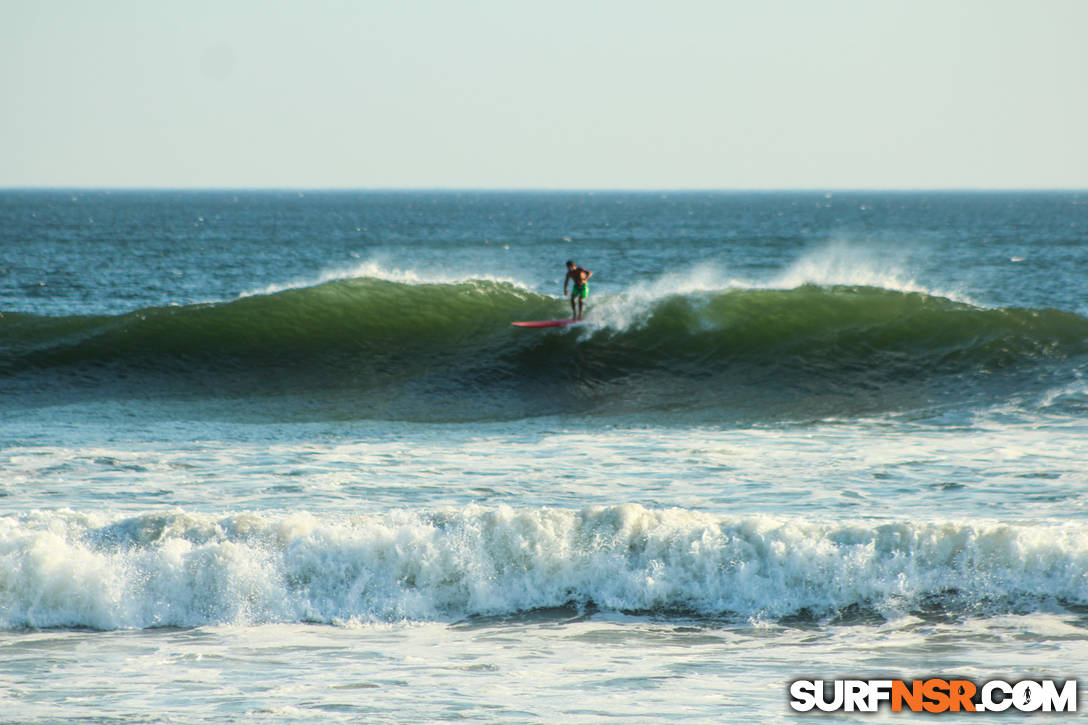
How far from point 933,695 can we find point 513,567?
405 centimetres

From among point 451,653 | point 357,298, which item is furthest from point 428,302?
point 451,653

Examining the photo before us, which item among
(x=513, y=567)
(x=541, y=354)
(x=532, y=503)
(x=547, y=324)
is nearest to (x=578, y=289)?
(x=547, y=324)

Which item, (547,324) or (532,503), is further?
(547,324)

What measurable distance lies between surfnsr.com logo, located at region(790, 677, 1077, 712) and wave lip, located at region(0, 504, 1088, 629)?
1597mm

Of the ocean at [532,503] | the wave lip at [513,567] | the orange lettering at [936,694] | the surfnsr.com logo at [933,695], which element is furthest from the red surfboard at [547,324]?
the orange lettering at [936,694]

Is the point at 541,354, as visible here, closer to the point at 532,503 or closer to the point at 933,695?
the point at 532,503

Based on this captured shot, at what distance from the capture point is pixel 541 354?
21.9m

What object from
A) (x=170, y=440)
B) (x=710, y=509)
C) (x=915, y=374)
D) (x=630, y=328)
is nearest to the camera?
(x=710, y=509)

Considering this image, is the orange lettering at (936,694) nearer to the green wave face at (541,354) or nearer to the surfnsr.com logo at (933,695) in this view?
the surfnsr.com logo at (933,695)

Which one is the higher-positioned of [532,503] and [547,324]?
[547,324]

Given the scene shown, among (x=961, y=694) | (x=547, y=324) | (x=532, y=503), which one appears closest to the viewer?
(x=961, y=694)

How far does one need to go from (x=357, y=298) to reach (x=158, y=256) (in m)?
49.1

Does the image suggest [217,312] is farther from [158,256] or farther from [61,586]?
[158,256]

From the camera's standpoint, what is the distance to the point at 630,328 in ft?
76.9
